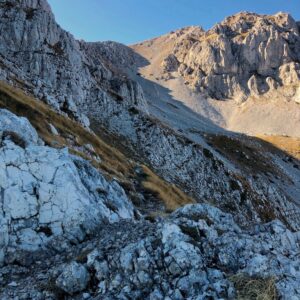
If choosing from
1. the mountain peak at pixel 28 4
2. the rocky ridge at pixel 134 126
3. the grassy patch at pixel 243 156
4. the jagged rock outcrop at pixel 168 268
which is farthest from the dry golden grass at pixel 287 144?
the jagged rock outcrop at pixel 168 268

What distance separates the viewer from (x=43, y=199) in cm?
1752

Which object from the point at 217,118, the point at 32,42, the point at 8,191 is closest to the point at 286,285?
the point at 8,191

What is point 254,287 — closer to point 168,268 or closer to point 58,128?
point 168,268

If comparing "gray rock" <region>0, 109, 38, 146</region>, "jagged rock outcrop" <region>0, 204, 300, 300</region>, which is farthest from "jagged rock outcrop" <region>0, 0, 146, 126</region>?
"jagged rock outcrop" <region>0, 204, 300, 300</region>

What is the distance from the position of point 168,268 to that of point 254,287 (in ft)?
9.09

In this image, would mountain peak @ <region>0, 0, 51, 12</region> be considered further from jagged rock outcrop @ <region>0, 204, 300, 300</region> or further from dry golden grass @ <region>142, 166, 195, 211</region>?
jagged rock outcrop @ <region>0, 204, 300, 300</region>

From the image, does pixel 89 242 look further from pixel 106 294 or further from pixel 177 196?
pixel 177 196

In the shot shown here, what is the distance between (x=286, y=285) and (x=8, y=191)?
12.0 metres

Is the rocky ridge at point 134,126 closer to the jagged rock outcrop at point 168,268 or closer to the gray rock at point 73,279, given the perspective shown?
the jagged rock outcrop at point 168,268

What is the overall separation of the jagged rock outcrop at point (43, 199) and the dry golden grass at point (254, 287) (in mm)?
7462

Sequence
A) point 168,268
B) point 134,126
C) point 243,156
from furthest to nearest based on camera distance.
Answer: point 243,156, point 134,126, point 168,268

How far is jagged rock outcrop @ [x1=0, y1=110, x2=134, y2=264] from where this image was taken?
16.2 m

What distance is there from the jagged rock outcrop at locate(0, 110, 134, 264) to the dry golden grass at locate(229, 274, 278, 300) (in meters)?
7.46

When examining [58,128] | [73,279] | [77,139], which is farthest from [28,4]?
[73,279]
